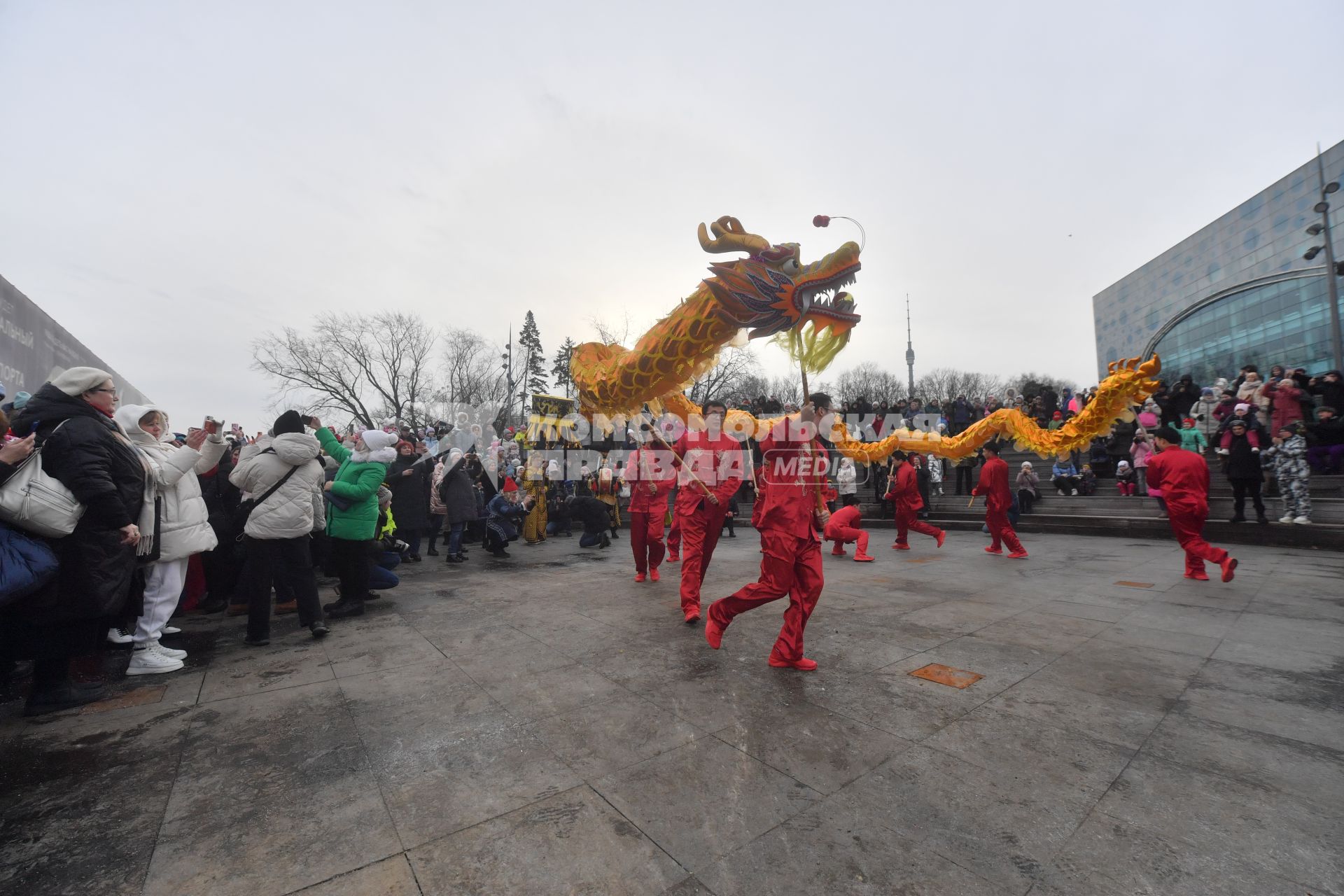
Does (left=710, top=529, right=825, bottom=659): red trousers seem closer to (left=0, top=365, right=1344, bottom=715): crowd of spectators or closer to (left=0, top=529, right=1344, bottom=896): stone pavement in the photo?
(left=0, top=529, right=1344, bottom=896): stone pavement

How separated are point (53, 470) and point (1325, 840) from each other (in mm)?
5896

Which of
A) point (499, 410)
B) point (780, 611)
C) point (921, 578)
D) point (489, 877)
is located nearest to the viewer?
point (489, 877)

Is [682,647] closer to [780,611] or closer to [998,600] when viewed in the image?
[780,611]

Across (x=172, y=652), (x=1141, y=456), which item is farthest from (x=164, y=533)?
(x=1141, y=456)

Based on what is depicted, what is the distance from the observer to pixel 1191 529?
249 inches

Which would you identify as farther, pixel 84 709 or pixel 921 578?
pixel 921 578

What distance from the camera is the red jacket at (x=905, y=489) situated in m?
8.90

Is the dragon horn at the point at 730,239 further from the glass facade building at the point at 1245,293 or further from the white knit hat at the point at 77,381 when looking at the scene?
the glass facade building at the point at 1245,293

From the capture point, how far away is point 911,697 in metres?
3.15

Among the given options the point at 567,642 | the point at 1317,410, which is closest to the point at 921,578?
the point at 567,642

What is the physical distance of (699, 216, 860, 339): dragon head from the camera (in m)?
5.09

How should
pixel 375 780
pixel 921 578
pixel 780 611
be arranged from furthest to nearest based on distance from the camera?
1. pixel 921 578
2. pixel 780 611
3. pixel 375 780

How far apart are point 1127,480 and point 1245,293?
122 ft

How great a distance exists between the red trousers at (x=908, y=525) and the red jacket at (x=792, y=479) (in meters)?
5.72
